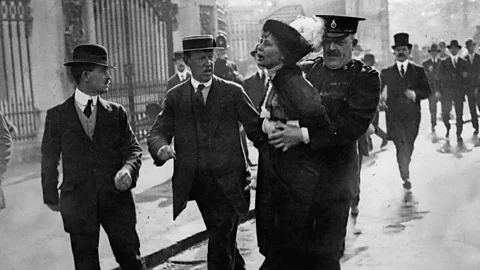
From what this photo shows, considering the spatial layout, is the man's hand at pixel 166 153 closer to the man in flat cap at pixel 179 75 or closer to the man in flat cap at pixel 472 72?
the man in flat cap at pixel 179 75

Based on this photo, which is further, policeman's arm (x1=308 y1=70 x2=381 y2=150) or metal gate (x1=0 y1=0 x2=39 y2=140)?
metal gate (x1=0 y1=0 x2=39 y2=140)

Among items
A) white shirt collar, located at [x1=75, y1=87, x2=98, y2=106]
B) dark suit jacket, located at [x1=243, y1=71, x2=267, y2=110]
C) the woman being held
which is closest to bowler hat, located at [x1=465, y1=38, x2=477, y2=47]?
dark suit jacket, located at [x1=243, y1=71, x2=267, y2=110]

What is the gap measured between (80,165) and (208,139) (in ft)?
2.89

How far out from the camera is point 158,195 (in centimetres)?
917

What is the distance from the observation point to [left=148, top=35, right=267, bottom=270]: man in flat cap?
5.03 metres

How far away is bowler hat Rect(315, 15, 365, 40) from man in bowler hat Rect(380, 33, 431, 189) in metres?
4.72

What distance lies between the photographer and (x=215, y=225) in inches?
198

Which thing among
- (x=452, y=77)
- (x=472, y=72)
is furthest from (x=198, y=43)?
(x=472, y=72)

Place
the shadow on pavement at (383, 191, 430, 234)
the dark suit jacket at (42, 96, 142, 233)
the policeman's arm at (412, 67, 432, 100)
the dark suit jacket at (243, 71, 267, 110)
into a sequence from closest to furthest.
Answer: the dark suit jacket at (42, 96, 142, 233)
the shadow on pavement at (383, 191, 430, 234)
the policeman's arm at (412, 67, 432, 100)
the dark suit jacket at (243, 71, 267, 110)

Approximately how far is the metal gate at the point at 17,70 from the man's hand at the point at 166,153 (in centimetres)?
668

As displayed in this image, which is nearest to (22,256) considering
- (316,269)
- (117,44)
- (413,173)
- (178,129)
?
(178,129)

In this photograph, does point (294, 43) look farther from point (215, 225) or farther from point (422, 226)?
point (422, 226)

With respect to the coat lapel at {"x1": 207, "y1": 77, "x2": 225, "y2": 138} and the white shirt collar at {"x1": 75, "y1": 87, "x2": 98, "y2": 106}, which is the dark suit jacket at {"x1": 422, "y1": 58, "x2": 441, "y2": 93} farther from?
the white shirt collar at {"x1": 75, "y1": 87, "x2": 98, "y2": 106}

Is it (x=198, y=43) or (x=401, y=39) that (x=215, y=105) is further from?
(x=401, y=39)
